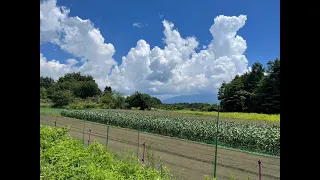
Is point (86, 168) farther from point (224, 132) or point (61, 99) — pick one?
point (61, 99)

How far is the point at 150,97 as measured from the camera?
94.8 ft

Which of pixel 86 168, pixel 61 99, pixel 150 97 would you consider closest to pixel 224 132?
pixel 86 168

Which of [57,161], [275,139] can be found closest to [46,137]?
[57,161]

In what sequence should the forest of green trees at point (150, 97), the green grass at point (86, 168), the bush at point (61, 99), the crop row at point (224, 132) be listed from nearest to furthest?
the green grass at point (86, 168), the crop row at point (224, 132), the forest of green trees at point (150, 97), the bush at point (61, 99)

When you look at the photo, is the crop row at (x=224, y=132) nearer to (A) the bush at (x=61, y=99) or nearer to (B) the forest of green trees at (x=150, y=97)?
(B) the forest of green trees at (x=150, y=97)

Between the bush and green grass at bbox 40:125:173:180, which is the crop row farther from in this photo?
the bush

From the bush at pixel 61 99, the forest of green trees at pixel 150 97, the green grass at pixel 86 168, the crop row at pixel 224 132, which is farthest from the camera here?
the bush at pixel 61 99

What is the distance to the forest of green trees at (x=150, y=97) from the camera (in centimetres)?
1741

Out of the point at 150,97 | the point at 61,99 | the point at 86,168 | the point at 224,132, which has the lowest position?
the point at 224,132

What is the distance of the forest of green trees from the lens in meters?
17.4

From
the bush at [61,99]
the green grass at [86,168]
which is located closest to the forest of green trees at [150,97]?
the bush at [61,99]
